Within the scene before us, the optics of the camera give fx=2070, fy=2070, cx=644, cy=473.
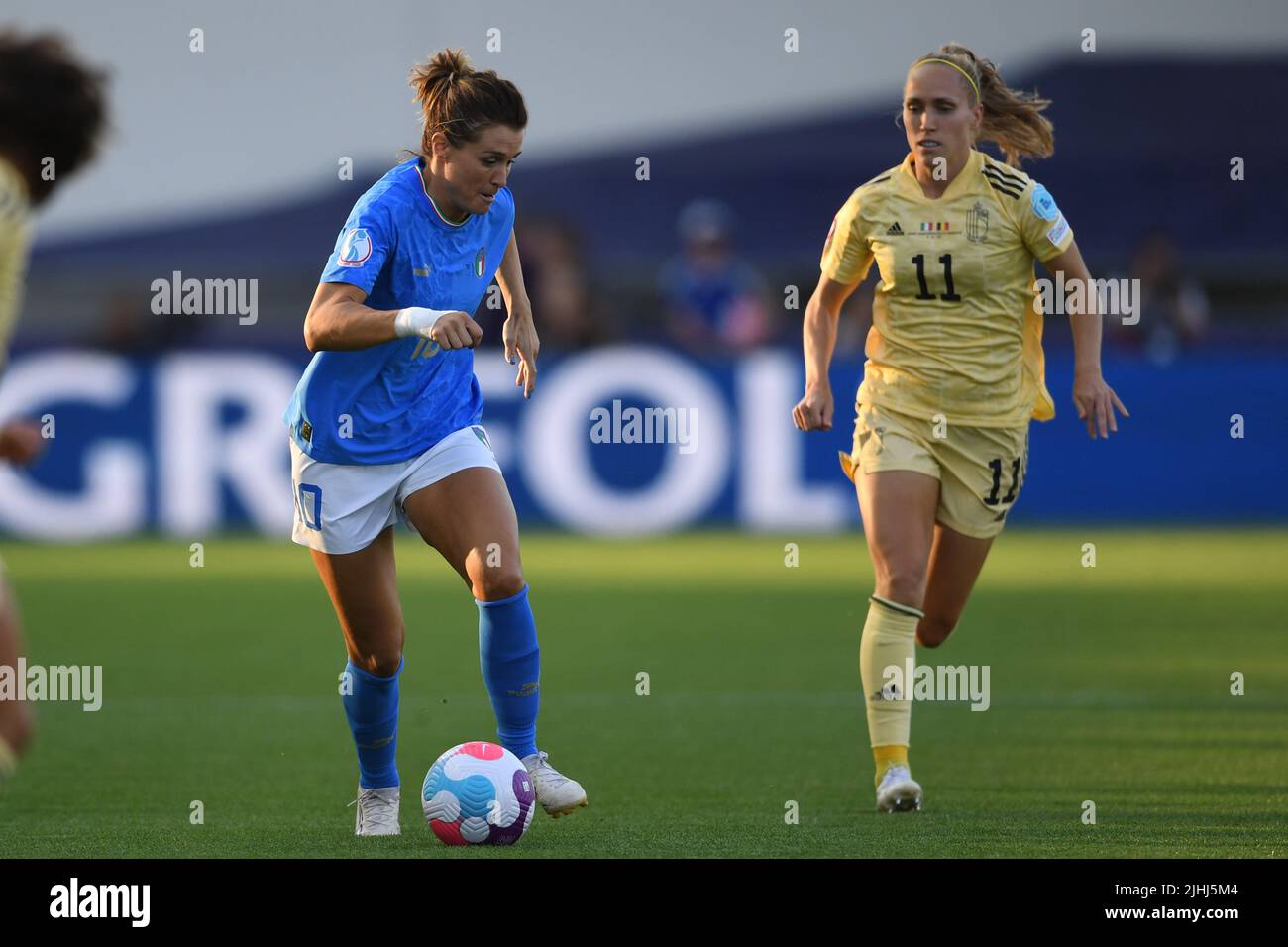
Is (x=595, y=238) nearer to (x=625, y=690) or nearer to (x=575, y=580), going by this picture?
(x=575, y=580)

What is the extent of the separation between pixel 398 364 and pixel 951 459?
178cm

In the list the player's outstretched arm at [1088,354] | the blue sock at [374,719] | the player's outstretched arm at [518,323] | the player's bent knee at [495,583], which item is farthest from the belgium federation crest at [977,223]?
the blue sock at [374,719]

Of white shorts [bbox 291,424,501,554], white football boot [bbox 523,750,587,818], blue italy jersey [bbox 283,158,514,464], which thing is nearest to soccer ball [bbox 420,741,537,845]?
white football boot [bbox 523,750,587,818]

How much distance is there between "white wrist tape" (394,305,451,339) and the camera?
5.29m

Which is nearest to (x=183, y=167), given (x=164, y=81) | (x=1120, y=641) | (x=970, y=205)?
(x=164, y=81)

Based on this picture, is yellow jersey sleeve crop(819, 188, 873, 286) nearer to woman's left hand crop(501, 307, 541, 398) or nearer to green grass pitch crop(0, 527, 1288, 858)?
woman's left hand crop(501, 307, 541, 398)

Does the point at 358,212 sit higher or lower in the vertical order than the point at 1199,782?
higher

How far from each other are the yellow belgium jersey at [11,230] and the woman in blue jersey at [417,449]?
169cm

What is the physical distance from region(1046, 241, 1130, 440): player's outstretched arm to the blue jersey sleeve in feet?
6.82

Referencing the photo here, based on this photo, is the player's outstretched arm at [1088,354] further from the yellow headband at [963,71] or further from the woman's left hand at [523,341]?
the woman's left hand at [523,341]

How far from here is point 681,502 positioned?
650 inches

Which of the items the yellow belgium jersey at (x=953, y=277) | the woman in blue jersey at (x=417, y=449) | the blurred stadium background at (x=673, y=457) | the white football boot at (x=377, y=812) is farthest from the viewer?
the blurred stadium background at (x=673, y=457)

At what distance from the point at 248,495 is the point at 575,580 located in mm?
3626

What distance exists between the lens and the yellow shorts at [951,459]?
647 centimetres
